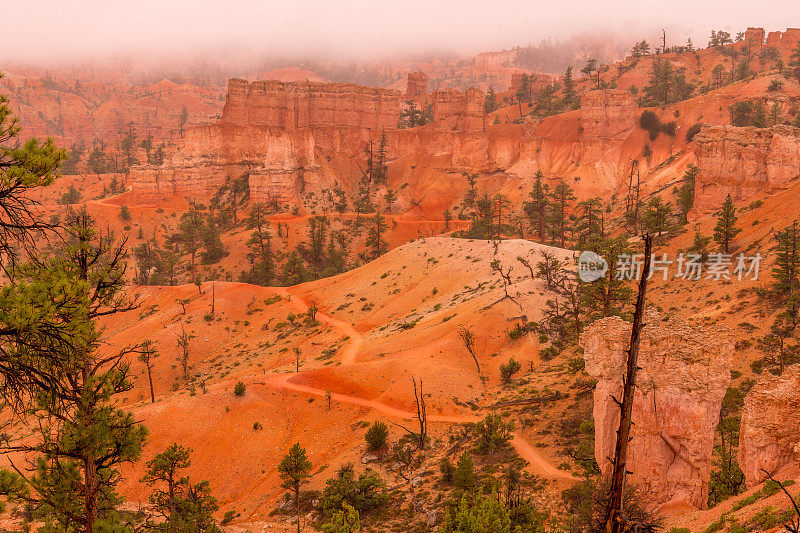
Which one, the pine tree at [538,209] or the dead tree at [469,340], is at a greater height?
the pine tree at [538,209]

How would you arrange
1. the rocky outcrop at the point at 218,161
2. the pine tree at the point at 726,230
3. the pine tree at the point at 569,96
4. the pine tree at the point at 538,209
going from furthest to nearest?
the pine tree at the point at 569,96
the rocky outcrop at the point at 218,161
the pine tree at the point at 538,209
the pine tree at the point at 726,230

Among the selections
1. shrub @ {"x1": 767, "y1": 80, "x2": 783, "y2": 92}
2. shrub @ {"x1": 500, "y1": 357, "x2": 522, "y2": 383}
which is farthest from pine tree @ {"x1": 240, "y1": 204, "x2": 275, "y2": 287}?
shrub @ {"x1": 767, "y1": 80, "x2": 783, "y2": 92}

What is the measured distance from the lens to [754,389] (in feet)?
55.5

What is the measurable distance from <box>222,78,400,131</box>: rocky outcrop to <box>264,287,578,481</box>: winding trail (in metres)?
54.3

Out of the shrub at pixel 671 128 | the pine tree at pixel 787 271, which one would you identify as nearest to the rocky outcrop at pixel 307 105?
the shrub at pixel 671 128

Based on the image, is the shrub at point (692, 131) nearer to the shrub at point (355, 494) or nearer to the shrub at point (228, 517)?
the shrub at point (355, 494)

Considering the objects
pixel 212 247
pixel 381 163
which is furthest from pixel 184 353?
pixel 381 163

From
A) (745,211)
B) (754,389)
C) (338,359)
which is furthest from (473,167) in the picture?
(754,389)

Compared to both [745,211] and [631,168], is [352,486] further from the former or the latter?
[631,168]

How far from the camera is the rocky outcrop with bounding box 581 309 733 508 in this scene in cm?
1769

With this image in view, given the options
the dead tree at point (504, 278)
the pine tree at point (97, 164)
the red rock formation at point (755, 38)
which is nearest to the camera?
the dead tree at point (504, 278)

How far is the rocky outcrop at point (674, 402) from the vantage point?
1769 cm

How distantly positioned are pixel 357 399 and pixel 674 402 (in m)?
26.6

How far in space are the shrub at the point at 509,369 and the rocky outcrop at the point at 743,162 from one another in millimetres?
32818
